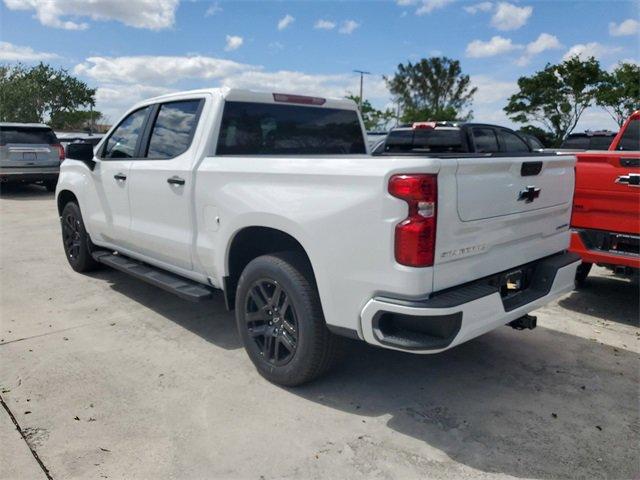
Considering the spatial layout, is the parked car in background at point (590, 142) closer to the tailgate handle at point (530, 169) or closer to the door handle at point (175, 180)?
the tailgate handle at point (530, 169)

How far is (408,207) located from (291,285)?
925mm

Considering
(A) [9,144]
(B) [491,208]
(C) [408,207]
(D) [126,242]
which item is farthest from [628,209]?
(A) [9,144]

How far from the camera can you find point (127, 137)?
4875mm

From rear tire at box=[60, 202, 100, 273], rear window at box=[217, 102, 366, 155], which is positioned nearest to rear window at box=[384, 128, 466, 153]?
rear window at box=[217, 102, 366, 155]

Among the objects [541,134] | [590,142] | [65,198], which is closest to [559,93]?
[541,134]

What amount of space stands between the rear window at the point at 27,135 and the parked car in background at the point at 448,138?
28.4 ft

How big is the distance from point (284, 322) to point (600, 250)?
3.06 m

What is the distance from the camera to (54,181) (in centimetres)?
1380

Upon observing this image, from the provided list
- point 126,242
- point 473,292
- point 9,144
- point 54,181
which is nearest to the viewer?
point 473,292

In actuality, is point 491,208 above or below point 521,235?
above

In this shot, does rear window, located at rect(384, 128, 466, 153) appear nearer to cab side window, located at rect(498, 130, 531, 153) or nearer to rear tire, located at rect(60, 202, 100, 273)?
cab side window, located at rect(498, 130, 531, 153)

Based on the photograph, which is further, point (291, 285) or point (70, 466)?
point (291, 285)

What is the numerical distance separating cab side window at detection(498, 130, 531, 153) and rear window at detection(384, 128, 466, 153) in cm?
146

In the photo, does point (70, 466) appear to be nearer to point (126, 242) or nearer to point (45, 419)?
point (45, 419)
